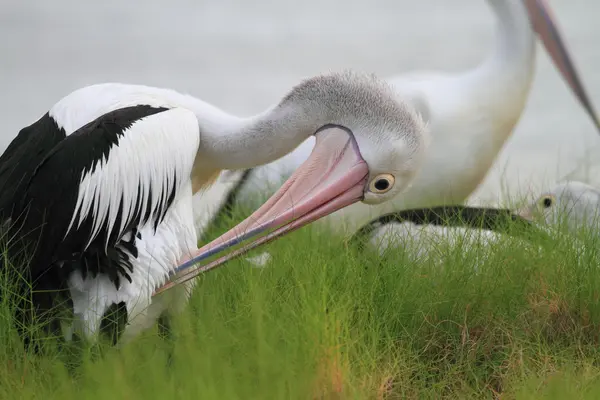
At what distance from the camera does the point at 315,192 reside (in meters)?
3.30

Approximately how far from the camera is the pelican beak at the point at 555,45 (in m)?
5.09

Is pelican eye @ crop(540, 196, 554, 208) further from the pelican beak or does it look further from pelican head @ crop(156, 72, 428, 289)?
pelican head @ crop(156, 72, 428, 289)

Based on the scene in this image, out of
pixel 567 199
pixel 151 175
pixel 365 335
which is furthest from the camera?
pixel 567 199

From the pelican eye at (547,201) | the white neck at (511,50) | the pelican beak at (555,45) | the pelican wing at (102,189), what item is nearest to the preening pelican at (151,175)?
the pelican wing at (102,189)

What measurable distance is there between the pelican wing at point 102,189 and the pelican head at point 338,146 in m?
0.31

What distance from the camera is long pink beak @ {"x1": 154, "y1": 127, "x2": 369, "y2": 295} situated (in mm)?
3262

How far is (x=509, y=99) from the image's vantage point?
494cm

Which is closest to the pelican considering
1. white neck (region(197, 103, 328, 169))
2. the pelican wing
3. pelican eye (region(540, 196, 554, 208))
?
pelican eye (region(540, 196, 554, 208))

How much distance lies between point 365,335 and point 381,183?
2.01 ft

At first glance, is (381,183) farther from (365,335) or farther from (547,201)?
(547,201)

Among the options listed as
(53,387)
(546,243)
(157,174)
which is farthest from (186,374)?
(546,243)

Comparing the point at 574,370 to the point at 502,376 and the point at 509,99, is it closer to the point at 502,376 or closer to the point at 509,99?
the point at 502,376

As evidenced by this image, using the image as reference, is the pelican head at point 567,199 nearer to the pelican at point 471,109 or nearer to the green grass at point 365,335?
the pelican at point 471,109

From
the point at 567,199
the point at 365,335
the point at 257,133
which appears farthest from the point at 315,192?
the point at 567,199
